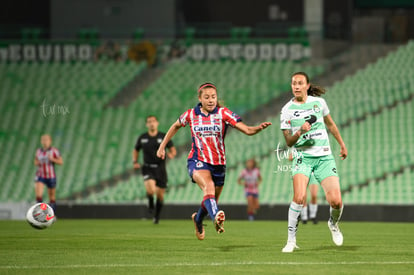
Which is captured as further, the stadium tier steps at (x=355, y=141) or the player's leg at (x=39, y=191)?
the stadium tier steps at (x=355, y=141)

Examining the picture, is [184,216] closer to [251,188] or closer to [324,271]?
[251,188]

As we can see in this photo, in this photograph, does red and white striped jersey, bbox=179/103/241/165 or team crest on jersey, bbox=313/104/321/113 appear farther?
red and white striped jersey, bbox=179/103/241/165

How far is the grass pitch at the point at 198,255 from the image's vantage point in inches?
364

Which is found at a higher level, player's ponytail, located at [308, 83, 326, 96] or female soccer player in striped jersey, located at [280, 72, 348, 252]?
player's ponytail, located at [308, 83, 326, 96]

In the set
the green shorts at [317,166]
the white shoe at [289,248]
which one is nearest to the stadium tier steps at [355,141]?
the green shorts at [317,166]

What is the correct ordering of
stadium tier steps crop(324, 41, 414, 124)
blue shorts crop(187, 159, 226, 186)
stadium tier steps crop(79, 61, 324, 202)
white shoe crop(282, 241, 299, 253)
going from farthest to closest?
stadium tier steps crop(79, 61, 324, 202) → stadium tier steps crop(324, 41, 414, 124) → blue shorts crop(187, 159, 226, 186) → white shoe crop(282, 241, 299, 253)

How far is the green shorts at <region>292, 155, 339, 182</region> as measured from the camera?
11.3 m

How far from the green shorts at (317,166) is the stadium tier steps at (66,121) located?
59.5 ft

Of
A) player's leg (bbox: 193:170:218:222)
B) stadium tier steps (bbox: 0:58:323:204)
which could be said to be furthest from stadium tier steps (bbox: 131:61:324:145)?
player's leg (bbox: 193:170:218:222)

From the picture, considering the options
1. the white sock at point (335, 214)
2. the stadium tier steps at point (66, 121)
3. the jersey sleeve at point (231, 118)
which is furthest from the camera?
the stadium tier steps at point (66, 121)

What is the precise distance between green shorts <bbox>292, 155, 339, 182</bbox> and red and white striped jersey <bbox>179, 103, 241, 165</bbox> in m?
1.31

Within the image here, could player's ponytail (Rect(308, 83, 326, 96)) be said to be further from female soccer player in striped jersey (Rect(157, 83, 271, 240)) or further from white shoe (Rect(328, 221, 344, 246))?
white shoe (Rect(328, 221, 344, 246))

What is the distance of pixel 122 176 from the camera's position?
2897cm

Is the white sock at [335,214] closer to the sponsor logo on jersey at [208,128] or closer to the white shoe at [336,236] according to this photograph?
the white shoe at [336,236]
